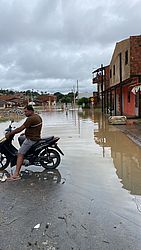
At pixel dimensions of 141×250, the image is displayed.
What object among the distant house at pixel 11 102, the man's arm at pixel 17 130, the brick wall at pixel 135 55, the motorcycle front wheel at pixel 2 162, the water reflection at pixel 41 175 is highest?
the brick wall at pixel 135 55

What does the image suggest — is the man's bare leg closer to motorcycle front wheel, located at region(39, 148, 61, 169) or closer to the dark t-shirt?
the dark t-shirt

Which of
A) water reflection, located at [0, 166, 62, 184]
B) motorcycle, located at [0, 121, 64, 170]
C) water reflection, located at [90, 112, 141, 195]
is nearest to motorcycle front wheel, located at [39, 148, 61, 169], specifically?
motorcycle, located at [0, 121, 64, 170]

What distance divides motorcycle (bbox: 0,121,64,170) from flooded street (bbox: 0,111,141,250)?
0.80 ft

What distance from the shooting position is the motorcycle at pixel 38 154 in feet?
27.4

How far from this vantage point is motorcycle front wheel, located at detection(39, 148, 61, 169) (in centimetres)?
860

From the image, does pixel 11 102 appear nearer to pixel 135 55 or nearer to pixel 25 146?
pixel 135 55

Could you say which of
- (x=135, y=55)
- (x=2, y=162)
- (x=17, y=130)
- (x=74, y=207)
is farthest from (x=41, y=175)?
(x=135, y=55)

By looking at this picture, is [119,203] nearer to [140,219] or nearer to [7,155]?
[140,219]

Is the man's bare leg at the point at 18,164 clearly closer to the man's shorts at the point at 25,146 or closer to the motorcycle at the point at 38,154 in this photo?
the man's shorts at the point at 25,146

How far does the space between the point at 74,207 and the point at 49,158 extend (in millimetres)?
3203

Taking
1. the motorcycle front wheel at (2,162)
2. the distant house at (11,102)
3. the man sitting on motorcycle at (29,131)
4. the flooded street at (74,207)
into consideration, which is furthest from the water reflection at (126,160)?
the distant house at (11,102)

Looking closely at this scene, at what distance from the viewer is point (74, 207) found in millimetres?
5555

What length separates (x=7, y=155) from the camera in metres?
8.58

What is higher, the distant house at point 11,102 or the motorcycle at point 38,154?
the distant house at point 11,102
